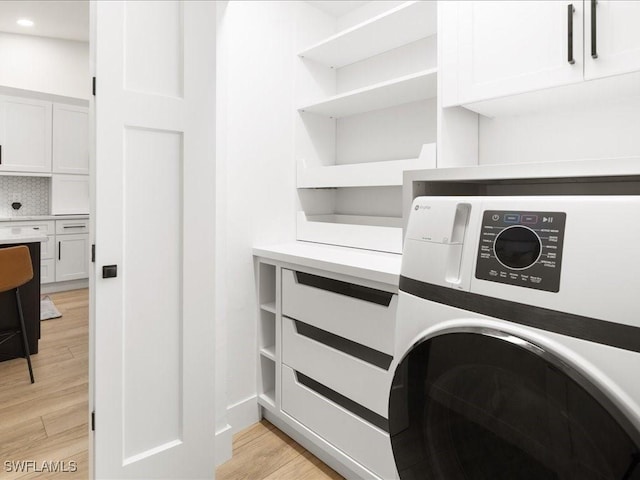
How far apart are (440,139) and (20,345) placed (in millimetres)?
3135

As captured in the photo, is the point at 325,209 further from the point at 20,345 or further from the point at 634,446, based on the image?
the point at 20,345

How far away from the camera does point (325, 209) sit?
2422 mm

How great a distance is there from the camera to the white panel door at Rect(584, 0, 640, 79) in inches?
43.8

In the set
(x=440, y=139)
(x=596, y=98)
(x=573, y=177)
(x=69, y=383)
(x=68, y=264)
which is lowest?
(x=69, y=383)

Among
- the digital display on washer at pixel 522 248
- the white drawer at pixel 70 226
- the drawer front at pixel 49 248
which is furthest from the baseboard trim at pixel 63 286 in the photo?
the digital display on washer at pixel 522 248

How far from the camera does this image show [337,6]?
7.49ft

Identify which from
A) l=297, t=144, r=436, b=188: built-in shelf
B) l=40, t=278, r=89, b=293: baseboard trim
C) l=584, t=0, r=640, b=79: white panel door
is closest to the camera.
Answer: l=584, t=0, r=640, b=79: white panel door

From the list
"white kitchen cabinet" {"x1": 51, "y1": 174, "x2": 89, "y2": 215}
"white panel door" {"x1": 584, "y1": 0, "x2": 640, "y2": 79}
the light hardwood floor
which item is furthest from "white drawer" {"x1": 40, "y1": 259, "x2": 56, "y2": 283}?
"white panel door" {"x1": 584, "y1": 0, "x2": 640, "y2": 79}

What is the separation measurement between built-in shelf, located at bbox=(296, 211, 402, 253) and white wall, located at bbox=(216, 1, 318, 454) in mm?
145

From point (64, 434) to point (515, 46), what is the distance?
258 centimetres

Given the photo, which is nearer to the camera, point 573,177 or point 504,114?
point 573,177

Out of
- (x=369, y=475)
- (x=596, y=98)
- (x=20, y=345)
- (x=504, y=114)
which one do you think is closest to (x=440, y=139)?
(x=504, y=114)

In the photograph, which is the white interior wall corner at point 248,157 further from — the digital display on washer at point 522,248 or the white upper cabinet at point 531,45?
the digital display on washer at point 522,248

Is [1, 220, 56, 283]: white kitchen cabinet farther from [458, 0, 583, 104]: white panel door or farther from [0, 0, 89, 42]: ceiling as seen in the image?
[458, 0, 583, 104]: white panel door
